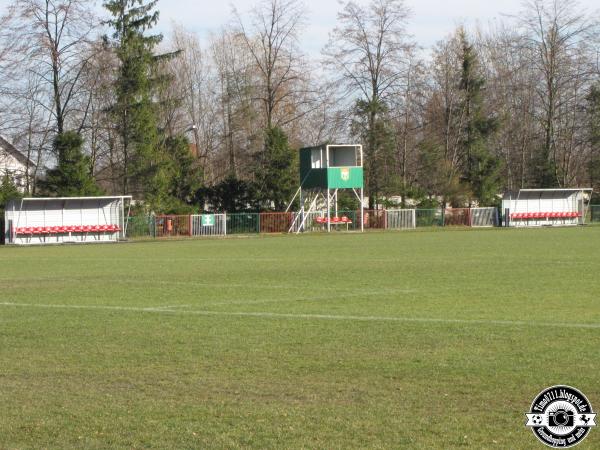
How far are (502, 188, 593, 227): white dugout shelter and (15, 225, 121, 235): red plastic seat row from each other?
2859cm

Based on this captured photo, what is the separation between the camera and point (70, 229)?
2320 inches

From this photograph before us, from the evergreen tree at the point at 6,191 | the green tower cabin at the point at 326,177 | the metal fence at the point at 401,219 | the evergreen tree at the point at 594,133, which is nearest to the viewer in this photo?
the evergreen tree at the point at 6,191

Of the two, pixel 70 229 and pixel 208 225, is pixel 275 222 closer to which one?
pixel 208 225

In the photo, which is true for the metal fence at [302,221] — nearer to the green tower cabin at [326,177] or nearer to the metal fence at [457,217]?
the metal fence at [457,217]

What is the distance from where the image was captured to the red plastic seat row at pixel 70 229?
57.5 m

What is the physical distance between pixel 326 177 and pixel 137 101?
14983 mm

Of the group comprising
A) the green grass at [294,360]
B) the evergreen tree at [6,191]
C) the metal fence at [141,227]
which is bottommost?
the green grass at [294,360]

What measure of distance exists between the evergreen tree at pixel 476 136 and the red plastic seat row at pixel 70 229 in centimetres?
3484

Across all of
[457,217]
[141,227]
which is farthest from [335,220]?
[141,227]

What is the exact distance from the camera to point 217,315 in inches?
651

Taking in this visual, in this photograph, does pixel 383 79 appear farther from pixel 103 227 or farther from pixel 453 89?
pixel 103 227

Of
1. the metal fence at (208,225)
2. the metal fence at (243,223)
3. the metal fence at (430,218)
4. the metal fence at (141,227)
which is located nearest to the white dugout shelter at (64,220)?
the metal fence at (141,227)

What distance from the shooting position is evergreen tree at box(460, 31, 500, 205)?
A: 278 feet

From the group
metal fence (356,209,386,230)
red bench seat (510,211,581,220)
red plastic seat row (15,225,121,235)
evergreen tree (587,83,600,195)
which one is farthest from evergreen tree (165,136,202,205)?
evergreen tree (587,83,600,195)
